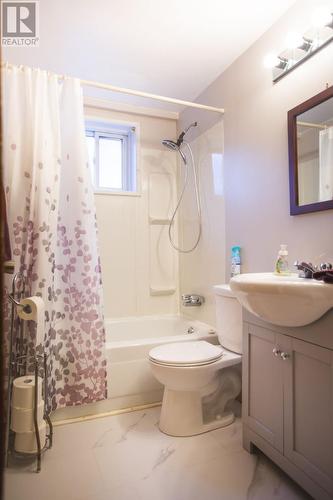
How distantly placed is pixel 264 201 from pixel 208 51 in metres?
1.03

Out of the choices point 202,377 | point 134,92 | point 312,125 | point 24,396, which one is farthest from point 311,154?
point 24,396

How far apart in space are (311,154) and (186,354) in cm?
121

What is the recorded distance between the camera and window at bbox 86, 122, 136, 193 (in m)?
2.74

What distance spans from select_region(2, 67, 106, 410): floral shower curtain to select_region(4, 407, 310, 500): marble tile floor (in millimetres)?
289

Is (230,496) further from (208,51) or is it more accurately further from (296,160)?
(208,51)

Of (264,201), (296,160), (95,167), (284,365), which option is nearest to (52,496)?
(284,365)

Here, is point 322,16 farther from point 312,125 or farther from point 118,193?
point 118,193

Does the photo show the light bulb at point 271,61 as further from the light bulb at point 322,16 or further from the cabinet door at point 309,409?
the cabinet door at point 309,409

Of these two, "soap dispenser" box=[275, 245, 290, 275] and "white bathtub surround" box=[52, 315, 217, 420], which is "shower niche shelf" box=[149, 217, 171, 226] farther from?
"soap dispenser" box=[275, 245, 290, 275]

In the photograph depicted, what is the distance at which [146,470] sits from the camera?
1.43 meters

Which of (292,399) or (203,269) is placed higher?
(203,269)

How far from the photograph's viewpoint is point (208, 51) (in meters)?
1.99

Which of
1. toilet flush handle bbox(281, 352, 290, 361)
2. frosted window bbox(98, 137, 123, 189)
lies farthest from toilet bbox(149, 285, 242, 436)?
frosted window bbox(98, 137, 123, 189)

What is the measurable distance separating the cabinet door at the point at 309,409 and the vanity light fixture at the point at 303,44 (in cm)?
135
